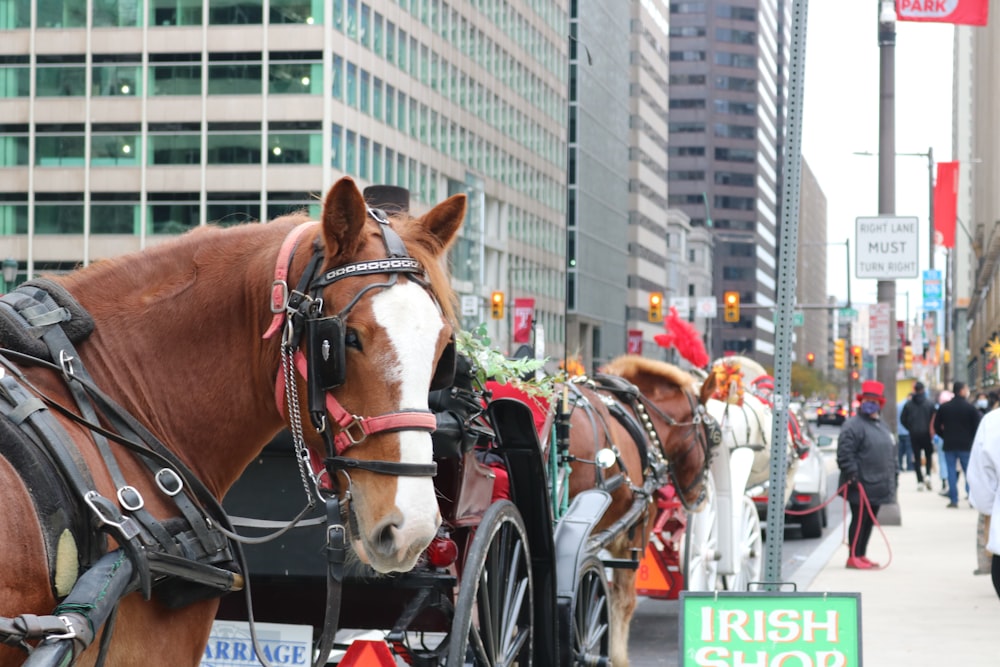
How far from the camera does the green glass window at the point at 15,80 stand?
58812mm

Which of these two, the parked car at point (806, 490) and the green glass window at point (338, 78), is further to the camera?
the green glass window at point (338, 78)

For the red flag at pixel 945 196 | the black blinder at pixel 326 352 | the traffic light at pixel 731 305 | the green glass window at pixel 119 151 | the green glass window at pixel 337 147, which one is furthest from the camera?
the green glass window at pixel 119 151

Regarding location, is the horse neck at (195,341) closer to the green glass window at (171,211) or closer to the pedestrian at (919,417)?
the pedestrian at (919,417)

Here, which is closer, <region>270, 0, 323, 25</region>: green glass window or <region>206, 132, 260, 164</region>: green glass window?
<region>270, 0, 323, 25</region>: green glass window

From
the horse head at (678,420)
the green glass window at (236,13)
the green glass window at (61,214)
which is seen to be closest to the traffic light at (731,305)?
the green glass window at (236,13)

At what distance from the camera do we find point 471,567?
4637 mm

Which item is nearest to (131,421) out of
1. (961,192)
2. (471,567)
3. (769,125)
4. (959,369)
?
(471,567)

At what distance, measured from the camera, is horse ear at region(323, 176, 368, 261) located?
3.57m

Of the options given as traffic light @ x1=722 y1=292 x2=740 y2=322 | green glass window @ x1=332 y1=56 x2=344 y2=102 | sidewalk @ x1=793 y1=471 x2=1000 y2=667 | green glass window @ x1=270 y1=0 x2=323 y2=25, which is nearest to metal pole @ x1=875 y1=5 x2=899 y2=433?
sidewalk @ x1=793 y1=471 x2=1000 y2=667

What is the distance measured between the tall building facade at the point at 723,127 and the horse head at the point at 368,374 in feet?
569

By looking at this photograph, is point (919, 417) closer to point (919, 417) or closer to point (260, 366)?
point (919, 417)

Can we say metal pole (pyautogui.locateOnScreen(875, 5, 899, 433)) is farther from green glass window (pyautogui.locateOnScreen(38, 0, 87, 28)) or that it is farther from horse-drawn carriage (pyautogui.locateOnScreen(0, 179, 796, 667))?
green glass window (pyautogui.locateOnScreen(38, 0, 87, 28))

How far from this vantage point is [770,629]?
229 inches

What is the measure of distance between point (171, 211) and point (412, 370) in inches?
2222
